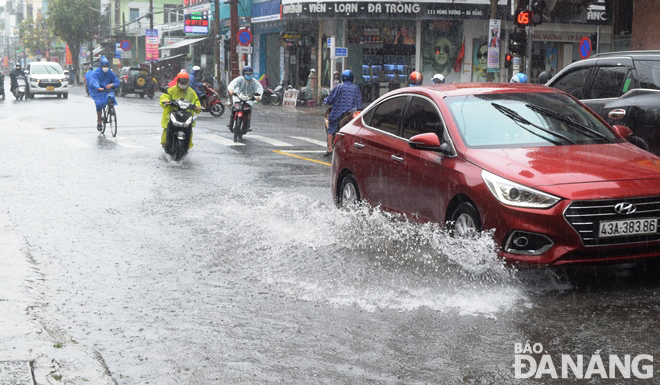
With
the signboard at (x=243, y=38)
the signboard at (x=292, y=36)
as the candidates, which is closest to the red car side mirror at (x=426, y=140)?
the signboard at (x=243, y=38)

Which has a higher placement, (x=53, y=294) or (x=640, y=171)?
(x=640, y=171)

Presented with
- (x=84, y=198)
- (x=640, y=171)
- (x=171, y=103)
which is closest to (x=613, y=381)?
(x=640, y=171)

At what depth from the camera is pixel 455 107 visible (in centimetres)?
769

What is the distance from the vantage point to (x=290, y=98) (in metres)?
39.2

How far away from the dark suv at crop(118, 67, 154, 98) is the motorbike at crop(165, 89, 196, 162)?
36.1 metres

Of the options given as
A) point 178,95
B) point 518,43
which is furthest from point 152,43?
point 178,95

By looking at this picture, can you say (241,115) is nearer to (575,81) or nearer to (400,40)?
(575,81)

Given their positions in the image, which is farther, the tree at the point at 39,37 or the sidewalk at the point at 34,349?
the tree at the point at 39,37

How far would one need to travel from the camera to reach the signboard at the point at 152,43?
203ft

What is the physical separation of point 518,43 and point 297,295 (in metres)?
15.5

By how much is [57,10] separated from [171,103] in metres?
73.3

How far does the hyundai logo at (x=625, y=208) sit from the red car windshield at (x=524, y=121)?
3.78ft

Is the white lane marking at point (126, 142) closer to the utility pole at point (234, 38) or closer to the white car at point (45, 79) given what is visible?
the utility pole at point (234, 38)

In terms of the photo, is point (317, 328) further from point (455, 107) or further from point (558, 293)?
point (455, 107)
